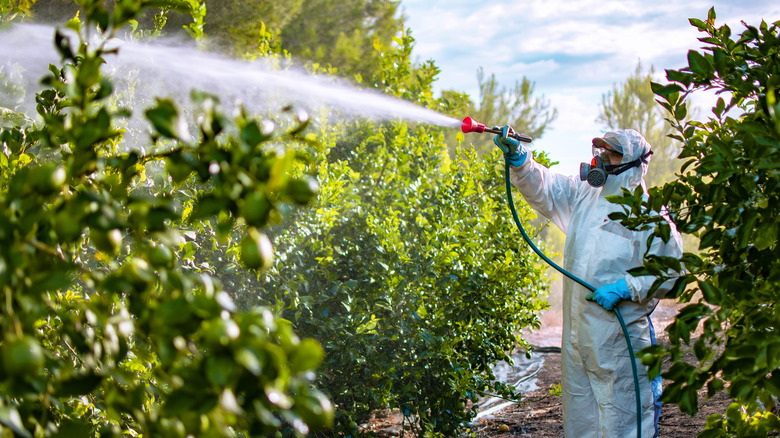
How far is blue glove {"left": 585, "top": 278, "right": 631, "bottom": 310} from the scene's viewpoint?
9.21 ft

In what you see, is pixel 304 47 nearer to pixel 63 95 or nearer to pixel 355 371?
pixel 355 371

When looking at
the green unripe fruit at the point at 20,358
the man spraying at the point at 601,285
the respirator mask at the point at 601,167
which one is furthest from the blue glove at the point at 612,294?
the green unripe fruit at the point at 20,358

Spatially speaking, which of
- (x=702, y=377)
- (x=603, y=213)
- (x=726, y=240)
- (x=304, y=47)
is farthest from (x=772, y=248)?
(x=304, y=47)

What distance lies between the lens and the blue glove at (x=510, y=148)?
9.69 feet

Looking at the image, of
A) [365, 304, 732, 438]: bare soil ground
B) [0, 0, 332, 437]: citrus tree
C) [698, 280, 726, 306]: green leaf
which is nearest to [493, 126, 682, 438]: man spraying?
[365, 304, 732, 438]: bare soil ground

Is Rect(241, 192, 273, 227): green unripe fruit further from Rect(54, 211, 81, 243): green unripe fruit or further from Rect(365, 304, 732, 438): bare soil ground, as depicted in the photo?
Rect(365, 304, 732, 438): bare soil ground

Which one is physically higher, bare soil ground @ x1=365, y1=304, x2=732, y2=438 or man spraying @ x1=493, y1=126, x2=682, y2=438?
man spraying @ x1=493, y1=126, x2=682, y2=438

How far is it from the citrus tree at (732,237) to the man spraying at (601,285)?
4.69 feet

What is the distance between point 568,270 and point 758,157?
2.05m

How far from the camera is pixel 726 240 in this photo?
132 cm

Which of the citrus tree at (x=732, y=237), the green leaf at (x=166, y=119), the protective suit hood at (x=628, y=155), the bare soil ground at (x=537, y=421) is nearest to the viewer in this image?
the green leaf at (x=166, y=119)

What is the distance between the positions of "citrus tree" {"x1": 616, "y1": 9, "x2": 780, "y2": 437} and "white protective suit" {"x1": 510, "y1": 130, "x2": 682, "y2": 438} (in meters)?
1.39

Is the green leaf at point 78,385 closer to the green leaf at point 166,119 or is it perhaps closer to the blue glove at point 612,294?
the green leaf at point 166,119

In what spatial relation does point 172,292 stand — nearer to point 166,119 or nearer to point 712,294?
point 166,119
